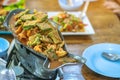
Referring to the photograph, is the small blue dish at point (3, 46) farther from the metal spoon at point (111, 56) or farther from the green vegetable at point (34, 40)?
the metal spoon at point (111, 56)

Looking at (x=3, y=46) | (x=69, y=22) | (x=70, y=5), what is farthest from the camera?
(x=70, y=5)

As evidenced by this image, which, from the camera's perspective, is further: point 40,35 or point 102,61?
point 102,61

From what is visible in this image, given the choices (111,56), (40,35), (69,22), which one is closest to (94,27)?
(69,22)

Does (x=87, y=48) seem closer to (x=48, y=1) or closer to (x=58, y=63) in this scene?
(x=58, y=63)

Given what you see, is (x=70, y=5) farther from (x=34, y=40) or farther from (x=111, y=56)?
(x=34, y=40)

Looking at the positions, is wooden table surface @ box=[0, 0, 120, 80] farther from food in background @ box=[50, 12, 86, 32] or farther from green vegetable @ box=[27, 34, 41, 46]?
green vegetable @ box=[27, 34, 41, 46]

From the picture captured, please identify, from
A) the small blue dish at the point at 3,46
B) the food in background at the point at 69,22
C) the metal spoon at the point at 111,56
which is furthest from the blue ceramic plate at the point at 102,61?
the small blue dish at the point at 3,46
